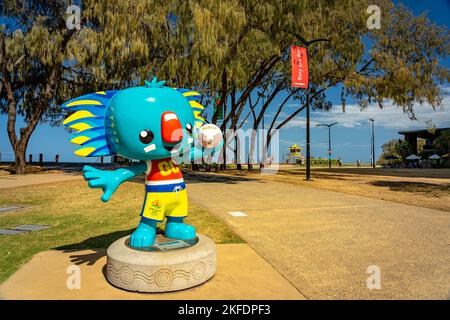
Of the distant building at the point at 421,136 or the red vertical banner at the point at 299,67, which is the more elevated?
the red vertical banner at the point at 299,67

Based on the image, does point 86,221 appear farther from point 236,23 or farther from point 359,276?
point 236,23

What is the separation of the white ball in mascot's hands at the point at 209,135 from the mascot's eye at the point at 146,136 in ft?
2.10

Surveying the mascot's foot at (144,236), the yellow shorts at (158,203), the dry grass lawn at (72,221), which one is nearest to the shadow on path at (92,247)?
the dry grass lawn at (72,221)

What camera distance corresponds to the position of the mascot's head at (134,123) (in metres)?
3.46

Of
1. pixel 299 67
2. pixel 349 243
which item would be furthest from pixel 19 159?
pixel 349 243

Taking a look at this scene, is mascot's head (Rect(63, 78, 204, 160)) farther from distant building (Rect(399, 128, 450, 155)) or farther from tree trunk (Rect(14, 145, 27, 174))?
distant building (Rect(399, 128, 450, 155))

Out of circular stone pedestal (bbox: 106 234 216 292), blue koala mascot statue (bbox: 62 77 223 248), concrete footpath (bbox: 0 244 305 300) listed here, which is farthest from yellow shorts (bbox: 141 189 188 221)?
concrete footpath (bbox: 0 244 305 300)

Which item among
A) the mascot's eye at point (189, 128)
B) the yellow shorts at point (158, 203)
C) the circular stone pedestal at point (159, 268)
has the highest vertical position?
the mascot's eye at point (189, 128)

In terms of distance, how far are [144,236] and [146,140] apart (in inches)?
42.2

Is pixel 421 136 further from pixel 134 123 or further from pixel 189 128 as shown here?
pixel 134 123

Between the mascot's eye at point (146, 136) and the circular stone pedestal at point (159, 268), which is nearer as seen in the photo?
the circular stone pedestal at point (159, 268)

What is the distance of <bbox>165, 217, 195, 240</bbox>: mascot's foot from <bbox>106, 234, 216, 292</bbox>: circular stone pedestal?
420 mm

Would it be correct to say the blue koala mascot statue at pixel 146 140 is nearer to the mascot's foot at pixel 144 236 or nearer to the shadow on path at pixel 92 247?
the mascot's foot at pixel 144 236
